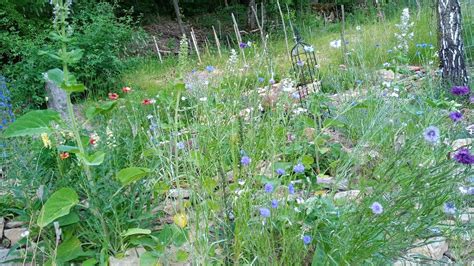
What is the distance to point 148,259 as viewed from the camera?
2.00 m

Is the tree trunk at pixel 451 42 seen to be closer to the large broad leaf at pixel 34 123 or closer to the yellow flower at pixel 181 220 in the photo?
the yellow flower at pixel 181 220

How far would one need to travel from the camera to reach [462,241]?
7.09ft

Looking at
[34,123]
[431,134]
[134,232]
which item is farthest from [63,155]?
[431,134]

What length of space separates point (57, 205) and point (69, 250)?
25cm

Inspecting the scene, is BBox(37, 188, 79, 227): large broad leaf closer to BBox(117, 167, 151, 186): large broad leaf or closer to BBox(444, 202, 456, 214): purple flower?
BBox(117, 167, 151, 186): large broad leaf

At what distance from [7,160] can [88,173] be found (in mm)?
765

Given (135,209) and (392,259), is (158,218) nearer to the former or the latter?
(135,209)

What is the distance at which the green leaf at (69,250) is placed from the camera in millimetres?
2061

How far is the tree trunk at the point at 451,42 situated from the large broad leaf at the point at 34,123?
3.78 meters

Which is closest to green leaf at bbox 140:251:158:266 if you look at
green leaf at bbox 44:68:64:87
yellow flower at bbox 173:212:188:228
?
yellow flower at bbox 173:212:188:228

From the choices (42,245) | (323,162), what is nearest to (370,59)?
(323,162)

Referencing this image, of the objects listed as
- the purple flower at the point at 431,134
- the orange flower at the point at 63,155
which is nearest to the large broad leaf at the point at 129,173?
the orange flower at the point at 63,155

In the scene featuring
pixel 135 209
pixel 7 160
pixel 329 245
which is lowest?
pixel 329 245

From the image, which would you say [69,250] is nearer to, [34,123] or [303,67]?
[34,123]
